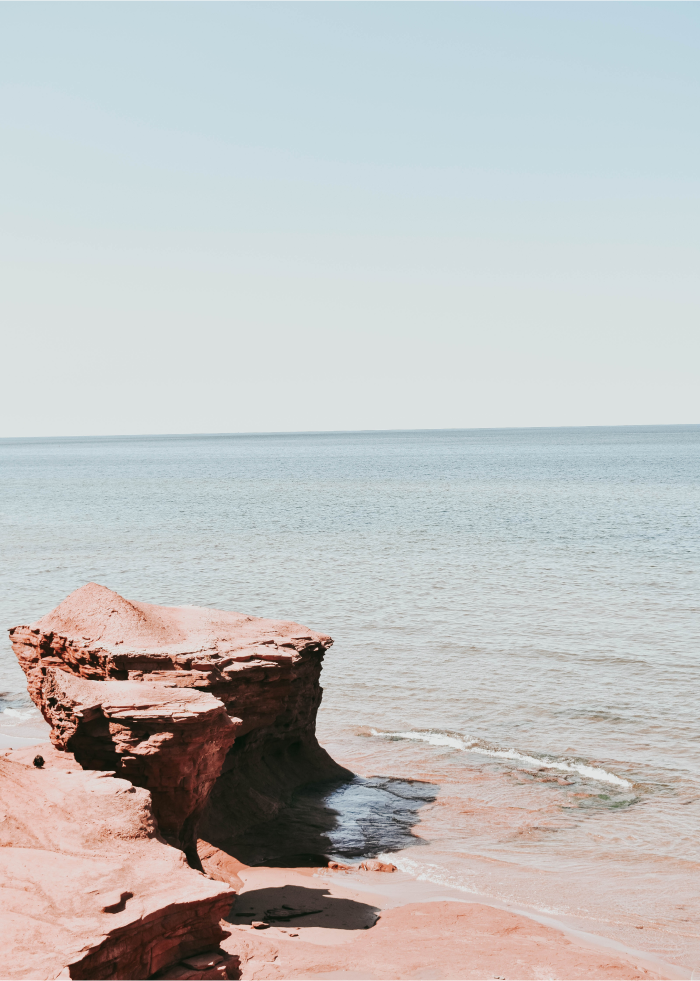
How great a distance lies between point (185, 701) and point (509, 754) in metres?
9.07

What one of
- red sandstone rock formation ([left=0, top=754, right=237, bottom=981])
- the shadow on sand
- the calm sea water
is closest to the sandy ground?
the shadow on sand

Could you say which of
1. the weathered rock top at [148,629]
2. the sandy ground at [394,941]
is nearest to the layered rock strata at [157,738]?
the sandy ground at [394,941]

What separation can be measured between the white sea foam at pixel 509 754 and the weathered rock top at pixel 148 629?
4915 mm

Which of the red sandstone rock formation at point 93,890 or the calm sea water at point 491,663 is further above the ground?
the red sandstone rock formation at point 93,890

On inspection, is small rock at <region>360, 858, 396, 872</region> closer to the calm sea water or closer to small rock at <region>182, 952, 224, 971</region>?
the calm sea water

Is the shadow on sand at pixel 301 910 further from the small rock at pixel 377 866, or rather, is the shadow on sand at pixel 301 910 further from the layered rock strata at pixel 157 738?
the small rock at pixel 377 866

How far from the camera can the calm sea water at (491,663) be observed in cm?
1379

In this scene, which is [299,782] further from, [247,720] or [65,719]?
[65,719]

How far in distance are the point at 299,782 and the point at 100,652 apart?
187 inches

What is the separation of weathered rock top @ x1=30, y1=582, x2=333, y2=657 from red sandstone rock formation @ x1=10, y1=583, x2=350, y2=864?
0.07 ft

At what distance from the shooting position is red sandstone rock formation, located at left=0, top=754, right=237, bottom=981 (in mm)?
7129

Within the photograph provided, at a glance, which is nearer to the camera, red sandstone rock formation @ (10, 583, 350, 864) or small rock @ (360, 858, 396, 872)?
red sandstone rock formation @ (10, 583, 350, 864)

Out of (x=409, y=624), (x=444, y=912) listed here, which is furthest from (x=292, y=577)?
(x=444, y=912)

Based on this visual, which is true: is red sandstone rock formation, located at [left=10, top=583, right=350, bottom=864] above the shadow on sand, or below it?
above
